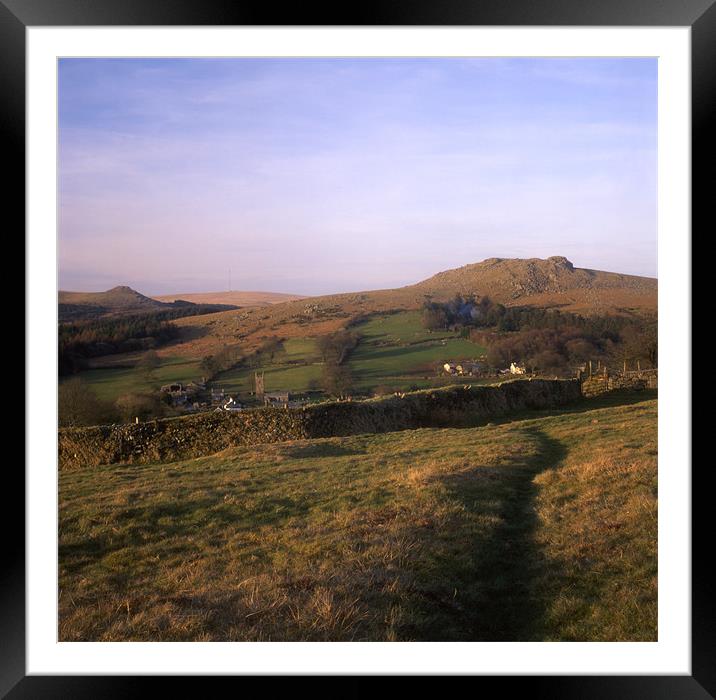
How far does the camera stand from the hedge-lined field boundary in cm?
800

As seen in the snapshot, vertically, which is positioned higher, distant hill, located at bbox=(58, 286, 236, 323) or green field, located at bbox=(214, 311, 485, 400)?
distant hill, located at bbox=(58, 286, 236, 323)

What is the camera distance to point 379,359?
9.73m

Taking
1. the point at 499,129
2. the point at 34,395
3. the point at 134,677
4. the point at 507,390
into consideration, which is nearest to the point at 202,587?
the point at 134,677

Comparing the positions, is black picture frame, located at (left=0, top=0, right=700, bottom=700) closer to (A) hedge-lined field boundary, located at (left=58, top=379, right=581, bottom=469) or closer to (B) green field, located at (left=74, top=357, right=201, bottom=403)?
(A) hedge-lined field boundary, located at (left=58, top=379, right=581, bottom=469)

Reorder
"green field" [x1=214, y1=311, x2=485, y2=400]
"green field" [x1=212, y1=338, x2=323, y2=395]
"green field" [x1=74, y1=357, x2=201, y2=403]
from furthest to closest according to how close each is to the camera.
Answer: "green field" [x1=214, y1=311, x2=485, y2=400] < "green field" [x1=212, y1=338, x2=323, y2=395] < "green field" [x1=74, y1=357, x2=201, y2=403]

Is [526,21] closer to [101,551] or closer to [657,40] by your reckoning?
[657,40]

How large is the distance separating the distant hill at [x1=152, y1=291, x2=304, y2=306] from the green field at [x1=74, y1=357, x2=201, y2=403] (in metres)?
1.21

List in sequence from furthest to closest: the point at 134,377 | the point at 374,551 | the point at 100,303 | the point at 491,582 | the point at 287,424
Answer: the point at 287,424 < the point at 134,377 < the point at 100,303 < the point at 374,551 < the point at 491,582

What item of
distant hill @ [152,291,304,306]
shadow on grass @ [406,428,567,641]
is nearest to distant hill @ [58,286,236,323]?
distant hill @ [152,291,304,306]

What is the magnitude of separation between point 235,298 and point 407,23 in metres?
7.13

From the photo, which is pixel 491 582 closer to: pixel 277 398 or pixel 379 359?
pixel 277 398

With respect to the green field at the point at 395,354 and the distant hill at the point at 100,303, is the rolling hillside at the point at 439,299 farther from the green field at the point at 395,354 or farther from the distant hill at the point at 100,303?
the distant hill at the point at 100,303

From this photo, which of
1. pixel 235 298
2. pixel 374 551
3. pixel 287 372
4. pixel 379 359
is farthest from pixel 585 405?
pixel 374 551

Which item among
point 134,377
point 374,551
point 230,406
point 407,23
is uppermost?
point 407,23
